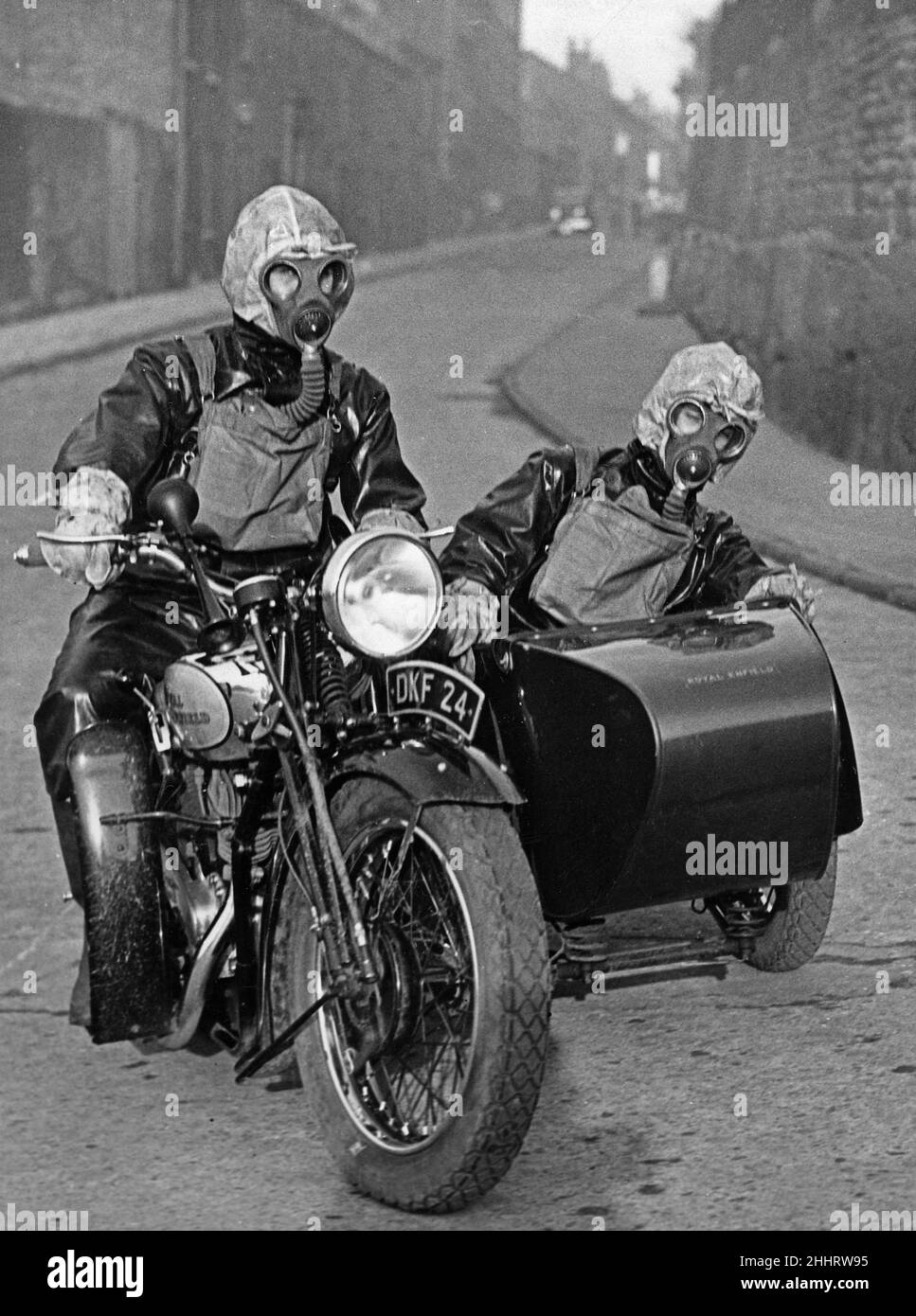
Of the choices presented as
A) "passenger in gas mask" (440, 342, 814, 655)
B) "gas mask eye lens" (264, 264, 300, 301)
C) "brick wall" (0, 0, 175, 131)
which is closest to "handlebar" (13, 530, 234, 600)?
"gas mask eye lens" (264, 264, 300, 301)

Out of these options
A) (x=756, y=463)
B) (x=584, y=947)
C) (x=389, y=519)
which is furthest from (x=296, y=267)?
(x=756, y=463)

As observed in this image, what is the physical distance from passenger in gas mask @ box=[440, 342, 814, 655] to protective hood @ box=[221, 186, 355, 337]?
632 mm

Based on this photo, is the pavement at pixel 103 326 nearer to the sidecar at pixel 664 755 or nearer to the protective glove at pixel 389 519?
the protective glove at pixel 389 519

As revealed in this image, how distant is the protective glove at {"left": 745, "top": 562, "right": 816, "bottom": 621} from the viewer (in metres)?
4.64

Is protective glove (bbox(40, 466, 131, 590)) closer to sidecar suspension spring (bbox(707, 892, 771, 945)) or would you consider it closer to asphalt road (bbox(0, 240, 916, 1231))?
asphalt road (bbox(0, 240, 916, 1231))

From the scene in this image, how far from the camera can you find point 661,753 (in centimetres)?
408

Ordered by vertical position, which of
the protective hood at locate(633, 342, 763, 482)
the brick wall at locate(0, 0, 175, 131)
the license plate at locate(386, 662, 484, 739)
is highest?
the brick wall at locate(0, 0, 175, 131)

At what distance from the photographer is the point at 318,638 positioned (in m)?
3.84

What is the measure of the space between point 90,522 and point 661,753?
1.06 meters

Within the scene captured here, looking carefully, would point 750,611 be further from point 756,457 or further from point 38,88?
point 38,88

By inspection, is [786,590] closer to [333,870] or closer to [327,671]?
[327,671]

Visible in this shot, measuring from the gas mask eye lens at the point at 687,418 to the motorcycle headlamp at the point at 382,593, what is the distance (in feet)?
4.11
